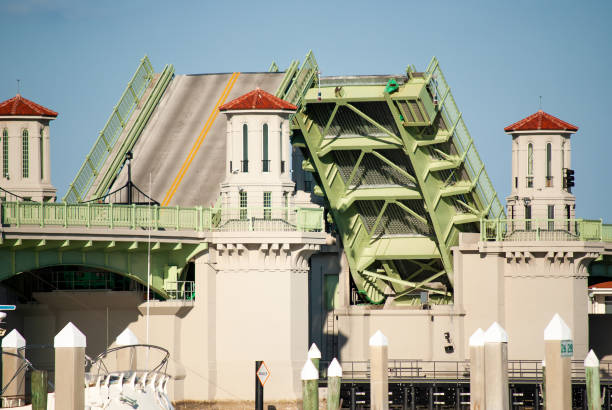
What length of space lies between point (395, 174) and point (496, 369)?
2405cm

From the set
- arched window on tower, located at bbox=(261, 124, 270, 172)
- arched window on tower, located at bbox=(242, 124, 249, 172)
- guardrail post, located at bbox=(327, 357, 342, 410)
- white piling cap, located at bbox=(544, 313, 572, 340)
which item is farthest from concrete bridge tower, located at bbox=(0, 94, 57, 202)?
white piling cap, located at bbox=(544, 313, 572, 340)

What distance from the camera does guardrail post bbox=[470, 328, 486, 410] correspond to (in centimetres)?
6206

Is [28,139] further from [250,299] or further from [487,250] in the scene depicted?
[487,250]

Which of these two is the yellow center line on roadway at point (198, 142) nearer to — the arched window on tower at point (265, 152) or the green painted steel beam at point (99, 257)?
the green painted steel beam at point (99, 257)

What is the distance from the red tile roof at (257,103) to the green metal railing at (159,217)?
420cm

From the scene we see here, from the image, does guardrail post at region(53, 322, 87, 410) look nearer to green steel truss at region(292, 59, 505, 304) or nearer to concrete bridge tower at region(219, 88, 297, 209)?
concrete bridge tower at region(219, 88, 297, 209)

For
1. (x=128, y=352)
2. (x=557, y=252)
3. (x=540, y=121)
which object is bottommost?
(x=128, y=352)

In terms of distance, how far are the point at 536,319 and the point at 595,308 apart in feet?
73.4

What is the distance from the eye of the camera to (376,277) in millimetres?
84938

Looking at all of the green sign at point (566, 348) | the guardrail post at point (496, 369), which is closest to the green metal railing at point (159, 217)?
the guardrail post at point (496, 369)

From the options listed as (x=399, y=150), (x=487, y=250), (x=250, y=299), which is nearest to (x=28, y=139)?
(x=250, y=299)

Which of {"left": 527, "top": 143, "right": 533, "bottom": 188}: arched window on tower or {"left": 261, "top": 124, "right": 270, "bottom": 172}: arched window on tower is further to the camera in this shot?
{"left": 527, "top": 143, "right": 533, "bottom": 188}: arched window on tower

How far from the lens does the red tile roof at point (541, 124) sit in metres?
79.6

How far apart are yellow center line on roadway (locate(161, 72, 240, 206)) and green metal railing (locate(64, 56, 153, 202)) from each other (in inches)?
129
